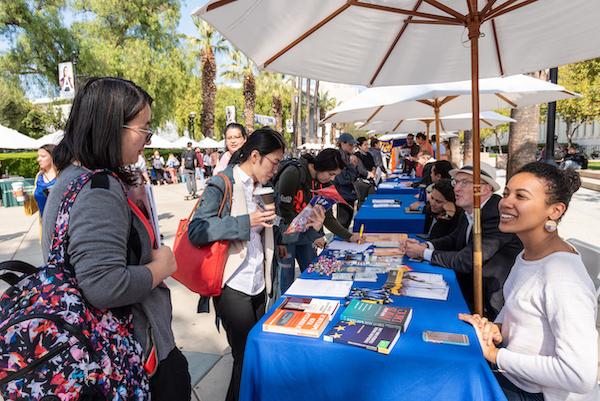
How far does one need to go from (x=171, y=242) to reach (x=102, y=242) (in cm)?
667

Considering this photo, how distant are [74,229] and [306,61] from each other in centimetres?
264

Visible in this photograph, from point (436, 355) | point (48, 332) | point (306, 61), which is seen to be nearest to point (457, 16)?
point (306, 61)

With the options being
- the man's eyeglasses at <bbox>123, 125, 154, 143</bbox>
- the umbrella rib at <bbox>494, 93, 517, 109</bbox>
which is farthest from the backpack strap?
the umbrella rib at <bbox>494, 93, 517, 109</bbox>

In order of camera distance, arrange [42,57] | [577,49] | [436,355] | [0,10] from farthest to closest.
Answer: [42,57] → [0,10] → [577,49] → [436,355]

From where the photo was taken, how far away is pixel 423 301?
2.19 meters

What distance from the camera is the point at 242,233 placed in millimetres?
2166

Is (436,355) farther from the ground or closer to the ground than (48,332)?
closer to the ground

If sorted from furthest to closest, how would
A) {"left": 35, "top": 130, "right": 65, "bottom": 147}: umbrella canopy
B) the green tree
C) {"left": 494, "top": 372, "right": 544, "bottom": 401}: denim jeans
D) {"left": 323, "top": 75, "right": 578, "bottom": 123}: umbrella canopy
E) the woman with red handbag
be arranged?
the green tree
{"left": 323, "top": 75, "right": 578, "bottom": 123}: umbrella canopy
the woman with red handbag
{"left": 494, "top": 372, "right": 544, "bottom": 401}: denim jeans
{"left": 35, "top": 130, "right": 65, "bottom": 147}: umbrella canopy

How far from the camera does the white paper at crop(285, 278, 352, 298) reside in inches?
90.8

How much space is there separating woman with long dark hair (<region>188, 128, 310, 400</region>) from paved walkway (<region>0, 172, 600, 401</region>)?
848 millimetres

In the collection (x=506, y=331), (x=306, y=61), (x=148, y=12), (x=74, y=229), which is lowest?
(x=506, y=331)

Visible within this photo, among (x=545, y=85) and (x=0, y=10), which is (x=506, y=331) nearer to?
(x=545, y=85)

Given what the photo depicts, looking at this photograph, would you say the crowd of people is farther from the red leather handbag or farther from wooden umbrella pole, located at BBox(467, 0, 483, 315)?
wooden umbrella pole, located at BBox(467, 0, 483, 315)

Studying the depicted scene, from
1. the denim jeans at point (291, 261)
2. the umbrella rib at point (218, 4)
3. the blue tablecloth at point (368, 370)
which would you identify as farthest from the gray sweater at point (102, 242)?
the denim jeans at point (291, 261)
